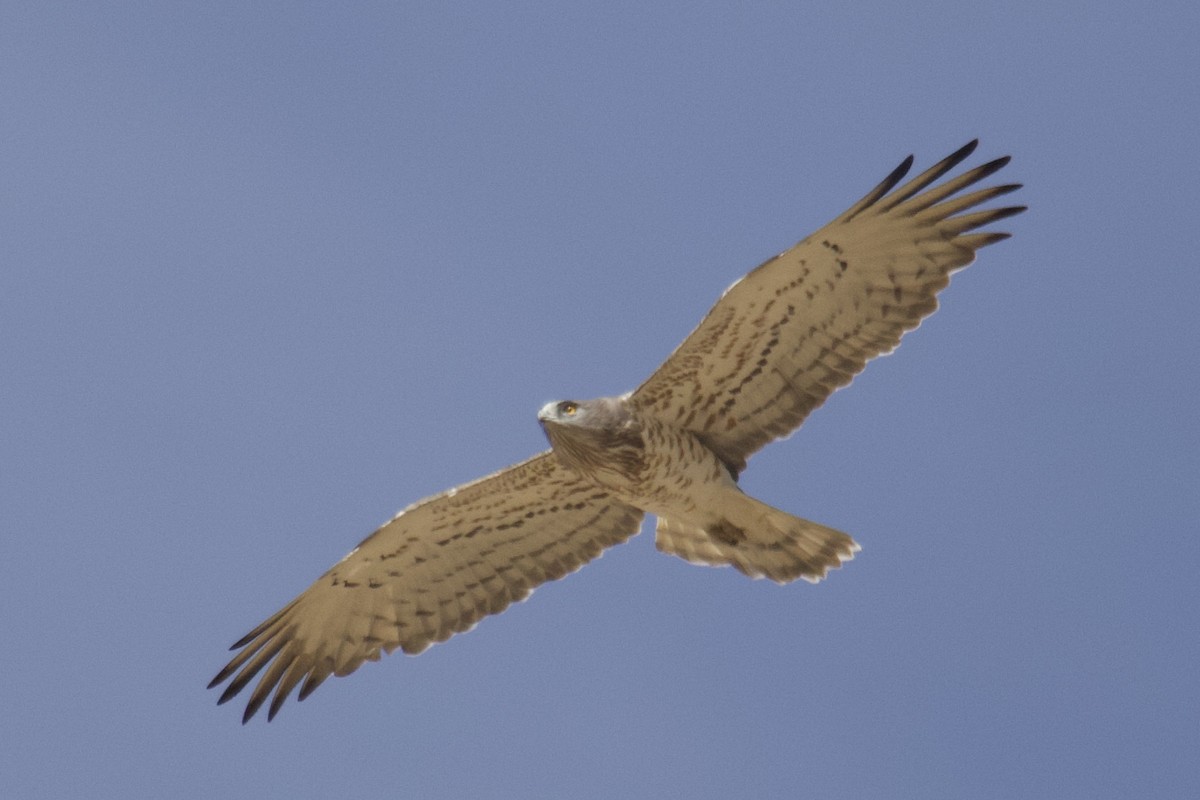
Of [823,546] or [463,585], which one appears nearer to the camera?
[823,546]

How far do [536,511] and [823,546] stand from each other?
211cm

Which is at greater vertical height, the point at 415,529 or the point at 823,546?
the point at 415,529

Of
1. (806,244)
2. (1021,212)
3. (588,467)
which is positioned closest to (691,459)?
(588,467)

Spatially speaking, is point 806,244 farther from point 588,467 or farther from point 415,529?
point 415,529

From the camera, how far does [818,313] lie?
43.1 feet

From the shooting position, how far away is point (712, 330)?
513 inches

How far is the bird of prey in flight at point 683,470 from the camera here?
12922mm

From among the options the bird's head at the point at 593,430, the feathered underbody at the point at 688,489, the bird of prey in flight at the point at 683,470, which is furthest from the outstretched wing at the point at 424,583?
the bird's head at the point at 593,430

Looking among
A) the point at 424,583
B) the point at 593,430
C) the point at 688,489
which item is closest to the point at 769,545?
A: the point at 688,489

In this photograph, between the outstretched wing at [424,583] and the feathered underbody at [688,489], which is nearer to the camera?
the feathered underbody at [688,489]

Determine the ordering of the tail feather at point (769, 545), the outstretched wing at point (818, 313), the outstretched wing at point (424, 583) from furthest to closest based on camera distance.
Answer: the outstretched wing at point (424, 583)
the tail feather at point (769, 545)
the outstretched wing at point (818, 313)

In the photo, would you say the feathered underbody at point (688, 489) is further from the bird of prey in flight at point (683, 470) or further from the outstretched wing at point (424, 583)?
the outstretched wing at point (424, 583)

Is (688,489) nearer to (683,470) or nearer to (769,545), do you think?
(683,470)

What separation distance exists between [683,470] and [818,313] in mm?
1387
